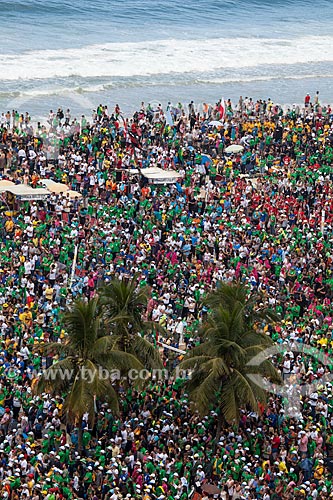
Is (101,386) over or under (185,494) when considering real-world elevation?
over

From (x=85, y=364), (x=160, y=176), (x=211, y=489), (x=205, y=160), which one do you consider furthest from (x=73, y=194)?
(x=211, y=489)

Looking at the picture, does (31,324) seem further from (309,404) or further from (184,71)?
(184,71)

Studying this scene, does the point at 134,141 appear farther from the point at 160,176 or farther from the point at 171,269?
the point at 171,269

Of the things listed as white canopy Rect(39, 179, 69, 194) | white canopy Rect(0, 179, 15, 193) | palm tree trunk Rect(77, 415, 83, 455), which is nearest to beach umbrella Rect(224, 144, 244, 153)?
white canopy Rect(39, 179, 69, 194)

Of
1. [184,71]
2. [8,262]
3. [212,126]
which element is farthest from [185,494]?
[184,71]

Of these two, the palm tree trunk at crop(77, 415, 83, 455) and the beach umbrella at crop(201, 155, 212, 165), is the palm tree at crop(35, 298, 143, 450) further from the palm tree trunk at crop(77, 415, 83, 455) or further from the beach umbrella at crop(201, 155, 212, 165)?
the beach umbrella at crop(201, 155, 212, 165)

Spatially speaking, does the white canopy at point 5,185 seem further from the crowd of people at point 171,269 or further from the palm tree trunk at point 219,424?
the palm tree trunk at point 219,424
